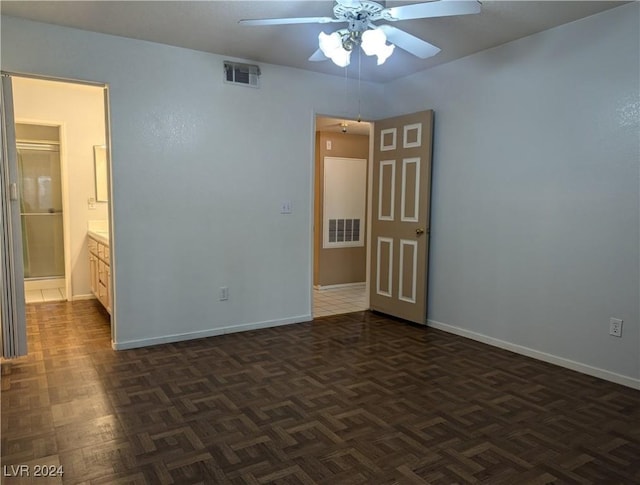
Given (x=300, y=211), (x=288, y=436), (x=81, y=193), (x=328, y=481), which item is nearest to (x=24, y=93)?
(x=81, y=193)

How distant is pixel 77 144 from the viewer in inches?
210

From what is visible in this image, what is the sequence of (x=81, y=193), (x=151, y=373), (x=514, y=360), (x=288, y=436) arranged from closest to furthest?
(x=288, y=436), (x=151, y=373), (x=514, y=360), (x=81, y=193)

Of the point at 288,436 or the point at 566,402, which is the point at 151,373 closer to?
the point at 288,436

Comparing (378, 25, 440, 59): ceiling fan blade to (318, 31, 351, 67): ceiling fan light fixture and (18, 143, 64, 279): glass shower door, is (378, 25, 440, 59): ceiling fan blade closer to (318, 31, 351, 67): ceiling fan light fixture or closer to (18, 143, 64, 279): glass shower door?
(318, 31, 351, 67): ceiling fan light fixture

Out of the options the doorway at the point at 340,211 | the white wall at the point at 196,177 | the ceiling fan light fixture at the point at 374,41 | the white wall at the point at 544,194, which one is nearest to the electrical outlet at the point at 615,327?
the white wall at the point at 544,194

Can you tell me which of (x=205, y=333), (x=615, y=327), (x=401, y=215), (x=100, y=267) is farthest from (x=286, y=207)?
(x=615, y=327)

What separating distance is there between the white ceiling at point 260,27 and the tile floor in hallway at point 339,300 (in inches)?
106

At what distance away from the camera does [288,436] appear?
7.56 ft

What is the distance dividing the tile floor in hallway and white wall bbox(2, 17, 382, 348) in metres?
0.56

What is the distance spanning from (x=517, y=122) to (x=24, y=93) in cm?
521

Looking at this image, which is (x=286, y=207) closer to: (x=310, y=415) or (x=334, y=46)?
(x=334, y=46)

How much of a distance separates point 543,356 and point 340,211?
3.50 metres

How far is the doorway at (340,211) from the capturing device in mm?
6094

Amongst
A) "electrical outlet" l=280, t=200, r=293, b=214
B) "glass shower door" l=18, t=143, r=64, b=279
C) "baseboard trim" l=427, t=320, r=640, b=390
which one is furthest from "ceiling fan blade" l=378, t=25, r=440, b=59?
"glass shower door" l=18, t=143, r=64, b=279
